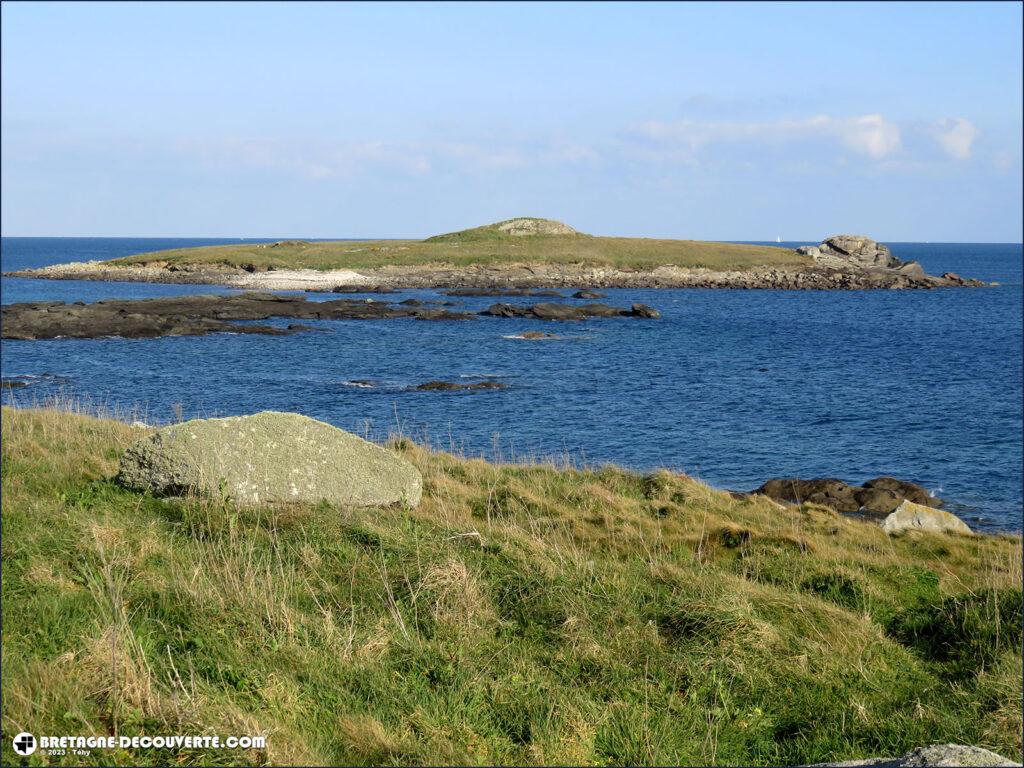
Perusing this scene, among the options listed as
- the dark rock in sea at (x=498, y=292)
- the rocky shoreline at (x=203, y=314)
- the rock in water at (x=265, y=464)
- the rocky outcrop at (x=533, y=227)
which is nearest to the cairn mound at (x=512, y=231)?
the rocky outcrop at (x=533, y=227)

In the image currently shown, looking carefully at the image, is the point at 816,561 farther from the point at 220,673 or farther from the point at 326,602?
the point at 220,673

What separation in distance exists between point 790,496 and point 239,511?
57.3 feet

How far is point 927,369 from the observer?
53750mm

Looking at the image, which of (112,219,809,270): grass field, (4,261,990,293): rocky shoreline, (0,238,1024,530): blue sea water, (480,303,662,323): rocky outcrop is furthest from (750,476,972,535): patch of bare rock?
(112,219,809,270): grass field

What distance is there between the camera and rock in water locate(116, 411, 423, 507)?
1107cm

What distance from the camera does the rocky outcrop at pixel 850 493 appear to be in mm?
22672

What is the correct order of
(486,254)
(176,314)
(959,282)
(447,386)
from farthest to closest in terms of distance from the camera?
(959,282), (486,254), (176,314), (447,386)

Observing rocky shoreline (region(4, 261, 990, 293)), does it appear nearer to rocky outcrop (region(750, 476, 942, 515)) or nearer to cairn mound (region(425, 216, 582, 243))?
cairn mound (region(425, 216, 582, 243))

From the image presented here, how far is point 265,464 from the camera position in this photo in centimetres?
1138

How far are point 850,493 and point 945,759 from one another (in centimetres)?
1958

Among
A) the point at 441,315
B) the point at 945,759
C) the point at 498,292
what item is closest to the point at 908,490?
the point at 945,759

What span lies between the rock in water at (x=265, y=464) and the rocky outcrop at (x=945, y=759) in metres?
7.63

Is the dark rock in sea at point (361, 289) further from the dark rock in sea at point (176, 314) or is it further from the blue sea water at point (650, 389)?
the blue sea water at point (650, 389)

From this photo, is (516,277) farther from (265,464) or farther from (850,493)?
(265,464)
